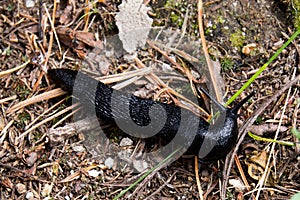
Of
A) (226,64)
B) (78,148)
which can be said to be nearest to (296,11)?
(226,64)

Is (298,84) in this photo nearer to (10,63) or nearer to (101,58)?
(101,58)

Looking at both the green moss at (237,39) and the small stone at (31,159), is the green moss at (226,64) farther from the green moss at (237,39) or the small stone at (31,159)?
the small stone at (31,159)

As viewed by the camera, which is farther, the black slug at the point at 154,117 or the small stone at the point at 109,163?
the small stone at the point at 109,163

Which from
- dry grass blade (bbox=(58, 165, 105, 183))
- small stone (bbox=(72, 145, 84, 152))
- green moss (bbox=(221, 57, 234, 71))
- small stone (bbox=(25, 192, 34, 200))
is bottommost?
small stone (bbox=(25, 192, 34, 200))

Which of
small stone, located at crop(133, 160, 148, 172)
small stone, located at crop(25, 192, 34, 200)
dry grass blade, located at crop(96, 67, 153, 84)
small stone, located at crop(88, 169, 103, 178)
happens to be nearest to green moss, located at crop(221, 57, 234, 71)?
dry grass blade, located at crop(96, 67, 153, 84)

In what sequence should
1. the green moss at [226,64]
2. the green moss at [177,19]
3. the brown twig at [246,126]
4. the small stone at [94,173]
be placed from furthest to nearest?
the green moss at [177,19] < the green moss at [226,64] < the small stone at [94,173] < the brown twig at [246,126]

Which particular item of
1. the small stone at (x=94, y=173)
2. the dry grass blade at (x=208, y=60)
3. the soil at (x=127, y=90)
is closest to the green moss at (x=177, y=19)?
the soil at (x=127, y=90)

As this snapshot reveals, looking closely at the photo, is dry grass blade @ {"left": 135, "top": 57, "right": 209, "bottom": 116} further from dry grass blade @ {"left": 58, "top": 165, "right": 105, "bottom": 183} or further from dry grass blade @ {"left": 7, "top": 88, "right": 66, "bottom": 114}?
dry grass blade @ {"left": 58, "top": 165, "right": 105, "bottom": 183}
